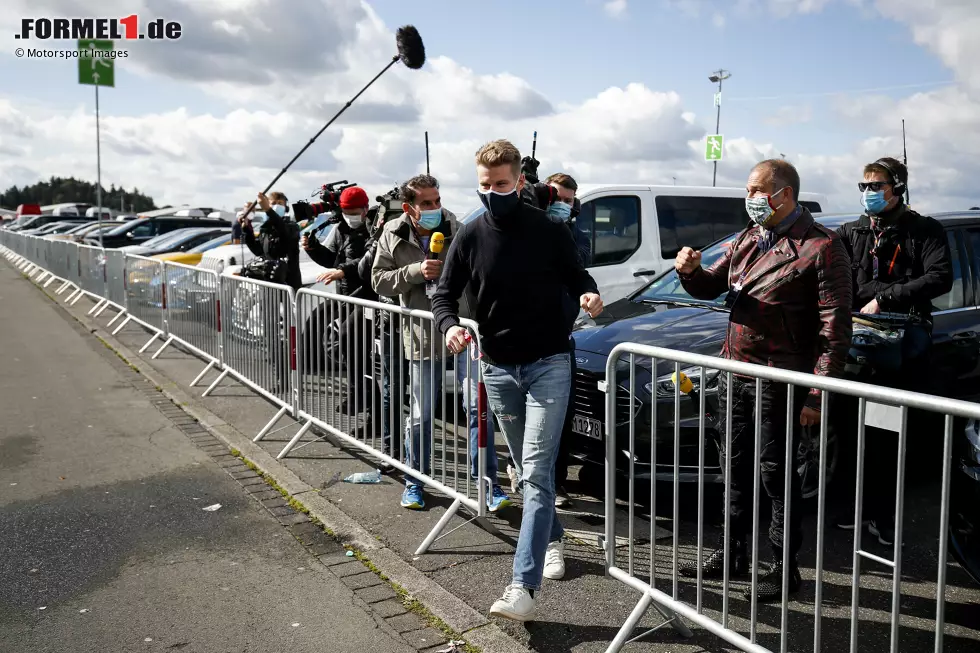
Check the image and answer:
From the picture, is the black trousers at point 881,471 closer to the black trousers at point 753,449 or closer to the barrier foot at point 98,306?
the black trousers at point 753,449

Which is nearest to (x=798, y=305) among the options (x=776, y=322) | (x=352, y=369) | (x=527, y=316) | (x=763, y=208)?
(x=776, y=322)

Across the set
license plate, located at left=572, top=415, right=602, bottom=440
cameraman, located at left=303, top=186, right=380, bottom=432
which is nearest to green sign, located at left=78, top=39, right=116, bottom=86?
cameraman, located at left=303, top=186, right=380, bottom=432

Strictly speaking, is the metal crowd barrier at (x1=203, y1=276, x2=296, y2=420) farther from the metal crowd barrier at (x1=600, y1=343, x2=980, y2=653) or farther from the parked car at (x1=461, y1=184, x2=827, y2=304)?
the metal crowd barrier at (x1=600, y1=343, x2=980, y2=653)

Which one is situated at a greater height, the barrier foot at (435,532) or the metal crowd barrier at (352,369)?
the metal crowd barrier at (352,369)

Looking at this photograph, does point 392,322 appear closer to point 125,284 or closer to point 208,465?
point 208,465

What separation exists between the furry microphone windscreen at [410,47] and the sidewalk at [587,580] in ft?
13.9

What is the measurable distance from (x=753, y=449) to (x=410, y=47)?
19.3 feet

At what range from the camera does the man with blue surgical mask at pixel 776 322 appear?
Answer: 3750 mm

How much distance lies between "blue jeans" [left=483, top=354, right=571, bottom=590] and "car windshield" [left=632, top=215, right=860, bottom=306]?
2242 mm

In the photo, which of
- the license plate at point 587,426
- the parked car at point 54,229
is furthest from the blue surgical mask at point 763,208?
the parked car at point 54,229

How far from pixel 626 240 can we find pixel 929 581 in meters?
5.87

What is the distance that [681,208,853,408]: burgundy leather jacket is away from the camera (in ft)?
12.3

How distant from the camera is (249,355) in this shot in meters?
8.09

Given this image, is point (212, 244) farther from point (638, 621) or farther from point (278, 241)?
point (638, 621)
